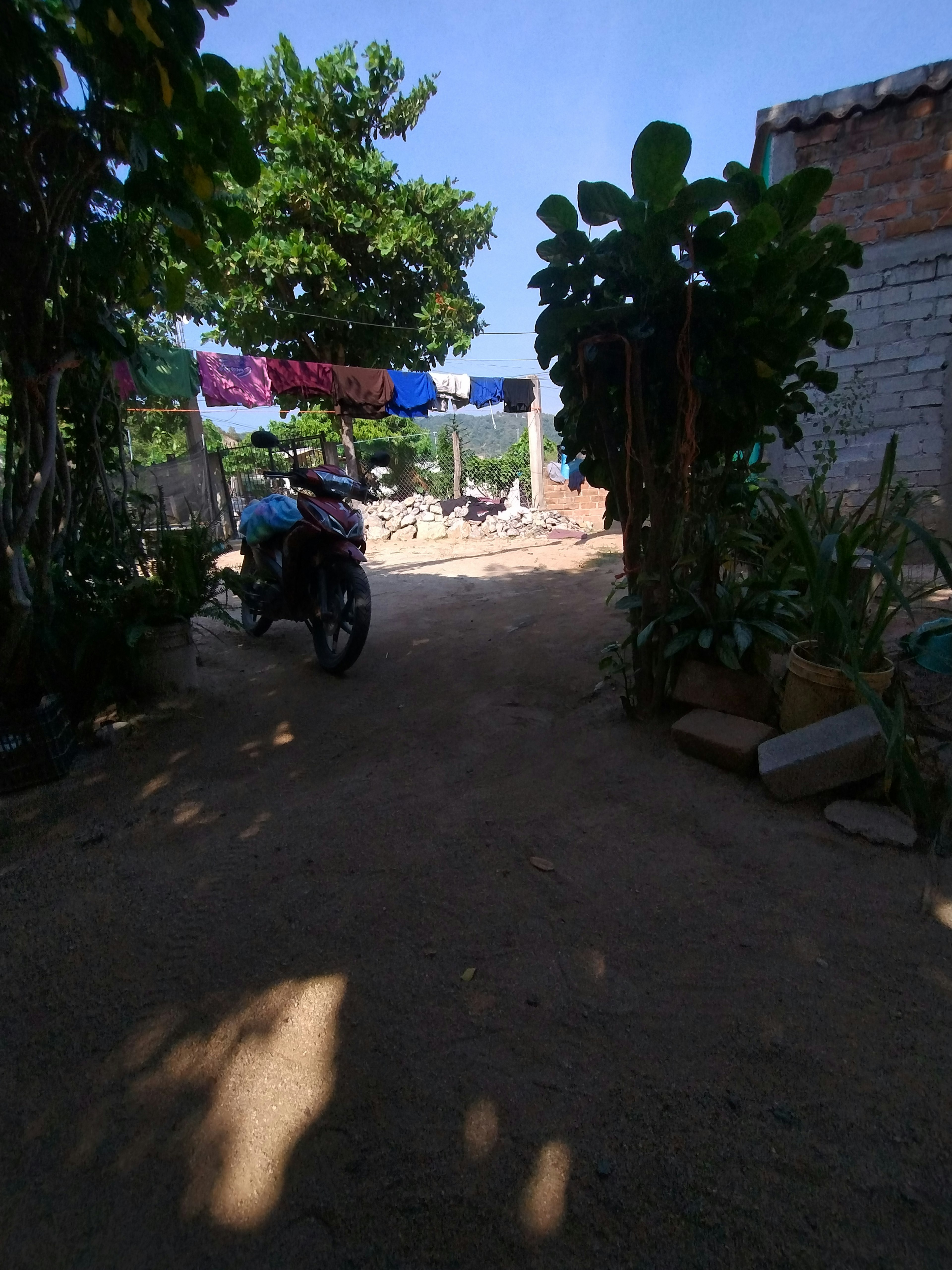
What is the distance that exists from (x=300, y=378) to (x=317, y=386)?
0.93ft

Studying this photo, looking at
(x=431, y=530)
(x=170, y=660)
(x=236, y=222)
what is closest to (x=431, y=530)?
(x=431, y=530)

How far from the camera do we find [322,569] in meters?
3.95

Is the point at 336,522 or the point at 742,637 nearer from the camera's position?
the point at 742,637

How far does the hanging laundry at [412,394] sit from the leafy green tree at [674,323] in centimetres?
920

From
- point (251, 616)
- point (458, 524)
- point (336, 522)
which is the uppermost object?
point (336, 522)

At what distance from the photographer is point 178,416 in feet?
38.2

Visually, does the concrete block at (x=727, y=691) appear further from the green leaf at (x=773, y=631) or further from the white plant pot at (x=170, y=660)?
the white plant pot at (x=170, y=660)

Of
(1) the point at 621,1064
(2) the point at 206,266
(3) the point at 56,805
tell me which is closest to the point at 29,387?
(2) the point at 206,266

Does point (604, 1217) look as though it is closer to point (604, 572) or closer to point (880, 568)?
point (880, 568)

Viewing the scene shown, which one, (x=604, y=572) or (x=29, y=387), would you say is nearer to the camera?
(x=29, y=387)

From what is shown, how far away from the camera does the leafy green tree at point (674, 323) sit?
2.10m

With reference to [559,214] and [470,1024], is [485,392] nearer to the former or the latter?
[559,214]

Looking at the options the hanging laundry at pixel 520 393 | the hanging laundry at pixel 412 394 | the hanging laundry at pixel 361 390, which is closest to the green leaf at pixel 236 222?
the hanging laundry at pixel 361 390

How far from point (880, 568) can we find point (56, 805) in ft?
9.99
